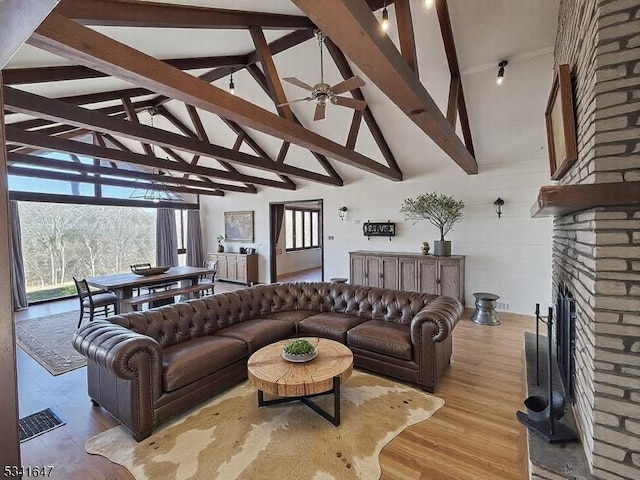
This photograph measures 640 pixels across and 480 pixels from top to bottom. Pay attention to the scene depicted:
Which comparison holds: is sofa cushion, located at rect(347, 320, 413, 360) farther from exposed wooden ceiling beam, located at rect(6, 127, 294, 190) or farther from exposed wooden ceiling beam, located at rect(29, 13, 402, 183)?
exposed wooden ceiling beam, located at rect(6, 127, 294, 190)

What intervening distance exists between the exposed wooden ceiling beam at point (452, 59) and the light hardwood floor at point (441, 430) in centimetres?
312

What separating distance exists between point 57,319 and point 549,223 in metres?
8.91

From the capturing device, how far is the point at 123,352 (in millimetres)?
2307

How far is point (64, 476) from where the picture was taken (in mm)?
2041

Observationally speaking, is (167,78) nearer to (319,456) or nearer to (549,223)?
(319,456)

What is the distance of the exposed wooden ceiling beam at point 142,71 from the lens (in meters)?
1.79

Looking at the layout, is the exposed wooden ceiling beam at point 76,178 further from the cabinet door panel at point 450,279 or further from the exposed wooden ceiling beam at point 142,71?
the cabinet door panel at point 450,279

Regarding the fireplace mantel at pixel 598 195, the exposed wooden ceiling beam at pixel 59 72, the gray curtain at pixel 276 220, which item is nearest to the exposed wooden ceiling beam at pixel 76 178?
the gray curtain at pixel 276 220

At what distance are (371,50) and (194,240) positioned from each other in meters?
9.38

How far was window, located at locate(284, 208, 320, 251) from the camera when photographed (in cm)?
1067

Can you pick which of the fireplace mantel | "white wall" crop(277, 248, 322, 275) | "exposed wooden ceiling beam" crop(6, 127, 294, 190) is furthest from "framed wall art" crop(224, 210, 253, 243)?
the fireplace mantel

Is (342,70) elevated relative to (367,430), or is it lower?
elevated

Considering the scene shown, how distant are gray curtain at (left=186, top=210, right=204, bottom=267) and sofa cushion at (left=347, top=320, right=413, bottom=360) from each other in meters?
7.99

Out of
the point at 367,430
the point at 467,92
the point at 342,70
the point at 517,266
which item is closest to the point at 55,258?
the point at 342,70
